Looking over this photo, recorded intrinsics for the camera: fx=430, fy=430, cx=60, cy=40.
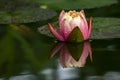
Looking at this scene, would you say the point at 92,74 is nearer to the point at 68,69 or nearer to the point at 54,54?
the point at 68,69

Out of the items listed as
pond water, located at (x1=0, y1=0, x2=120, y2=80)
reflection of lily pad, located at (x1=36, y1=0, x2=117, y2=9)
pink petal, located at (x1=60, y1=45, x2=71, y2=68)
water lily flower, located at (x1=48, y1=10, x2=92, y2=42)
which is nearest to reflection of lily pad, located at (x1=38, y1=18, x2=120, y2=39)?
pond water, located at (x1=0, y1=0, x2=120, y2=80)

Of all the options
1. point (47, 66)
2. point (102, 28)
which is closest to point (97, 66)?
point (47, 66)

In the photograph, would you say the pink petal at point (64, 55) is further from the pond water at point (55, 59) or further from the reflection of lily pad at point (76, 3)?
the reflection of lily pad at point (76, 3)

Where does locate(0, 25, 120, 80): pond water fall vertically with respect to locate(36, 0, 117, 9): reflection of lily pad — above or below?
below

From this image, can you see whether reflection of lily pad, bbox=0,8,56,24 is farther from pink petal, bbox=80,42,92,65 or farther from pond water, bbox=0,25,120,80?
pink petal, bbox=80,42,92,65

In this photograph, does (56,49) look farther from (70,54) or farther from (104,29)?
(104,29)

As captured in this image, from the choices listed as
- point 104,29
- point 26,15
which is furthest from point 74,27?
point 26,15
